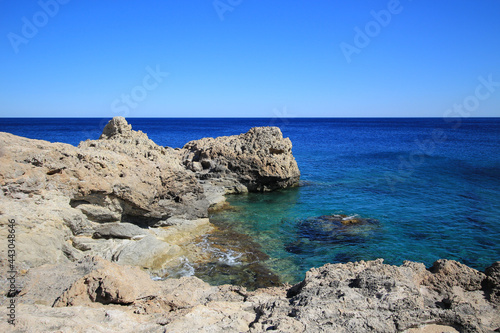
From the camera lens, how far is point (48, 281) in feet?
21.3

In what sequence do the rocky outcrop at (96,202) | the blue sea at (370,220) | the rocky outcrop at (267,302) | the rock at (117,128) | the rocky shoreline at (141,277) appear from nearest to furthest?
the rocky outcrop at (267,302)
the rocky shoreline at (141,277)
the rocky outcrop at (96,202)
the blue sea at (370,220)
the rock at (117,128)

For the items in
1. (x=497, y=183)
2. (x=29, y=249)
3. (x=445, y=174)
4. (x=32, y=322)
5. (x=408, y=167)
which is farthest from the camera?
(x=408, y=167)

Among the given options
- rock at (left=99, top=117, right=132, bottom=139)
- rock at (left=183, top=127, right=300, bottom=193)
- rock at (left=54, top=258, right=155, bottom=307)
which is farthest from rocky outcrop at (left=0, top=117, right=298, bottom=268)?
rock at (left=183, top=127, right=300, bottom=193)

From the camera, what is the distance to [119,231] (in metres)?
11.3

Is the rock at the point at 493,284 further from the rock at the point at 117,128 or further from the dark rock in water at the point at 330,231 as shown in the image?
the rock at the point at 117,128

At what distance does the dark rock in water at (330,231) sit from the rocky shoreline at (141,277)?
13.6 feet

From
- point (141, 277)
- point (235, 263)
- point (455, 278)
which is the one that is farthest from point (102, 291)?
point (455, 278)

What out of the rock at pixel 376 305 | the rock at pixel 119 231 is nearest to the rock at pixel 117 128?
the rock at pixel 119 231

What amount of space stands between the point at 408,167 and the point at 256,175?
18.6 meters

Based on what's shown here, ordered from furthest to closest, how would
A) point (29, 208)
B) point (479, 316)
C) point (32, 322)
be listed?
1. point (29, 208)
2. point (479, 316)
3. point (32, 322)

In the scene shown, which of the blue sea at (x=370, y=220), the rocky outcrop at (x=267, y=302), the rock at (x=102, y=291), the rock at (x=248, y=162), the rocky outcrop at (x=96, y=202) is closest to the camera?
the rocky outcrop at (x=267, y=302)

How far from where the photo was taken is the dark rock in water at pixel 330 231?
13328mm

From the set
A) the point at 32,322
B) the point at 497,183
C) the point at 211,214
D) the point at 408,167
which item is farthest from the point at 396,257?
the point at 408,167

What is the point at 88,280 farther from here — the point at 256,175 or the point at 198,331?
the point at 256,175
